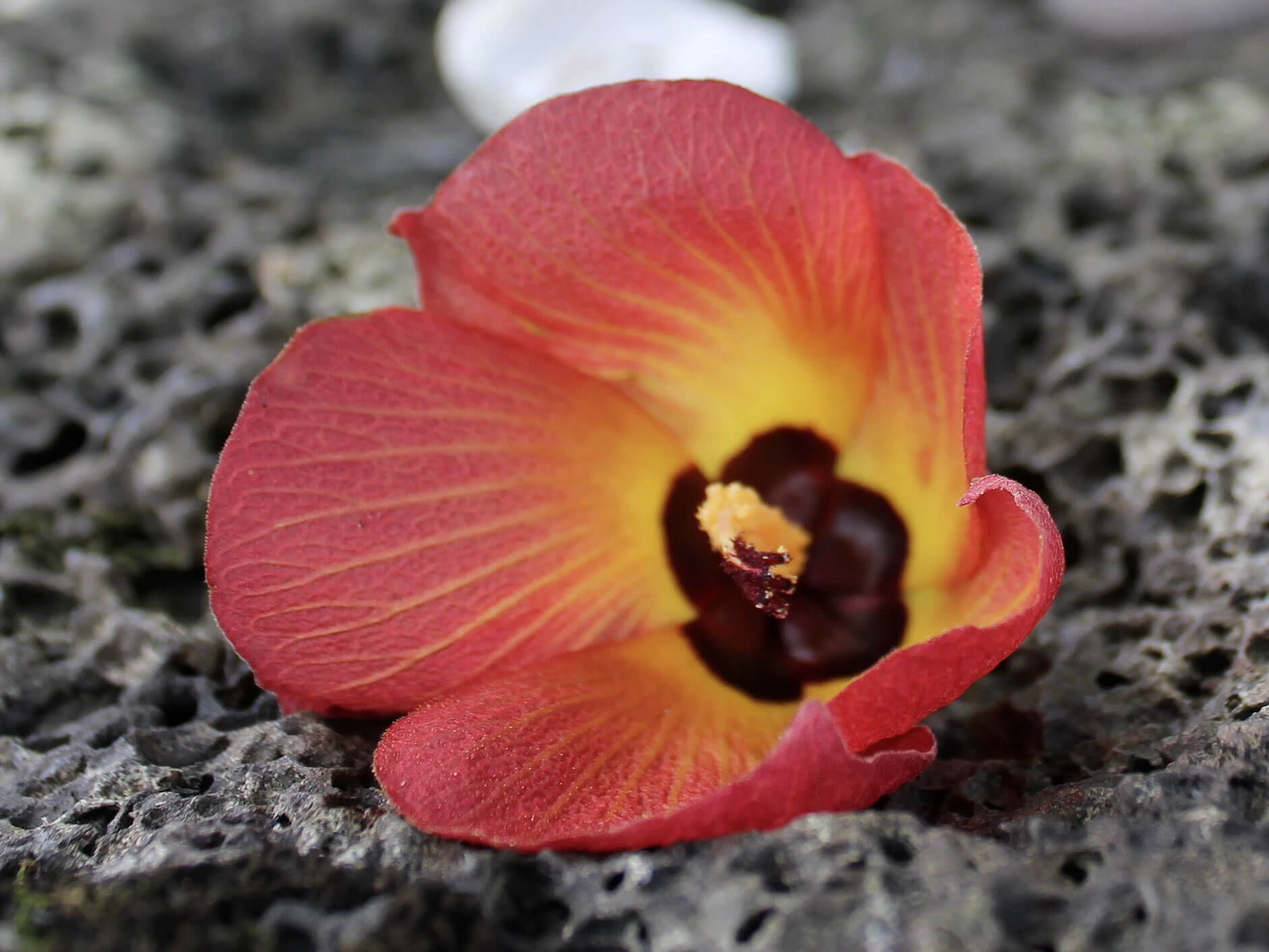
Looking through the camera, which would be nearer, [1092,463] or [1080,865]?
[1080,865]

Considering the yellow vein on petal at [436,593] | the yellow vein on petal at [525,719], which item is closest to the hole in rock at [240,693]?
the yellow vein on petal at [436,593]

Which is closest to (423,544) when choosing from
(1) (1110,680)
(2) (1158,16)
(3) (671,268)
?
(3) (671,268)

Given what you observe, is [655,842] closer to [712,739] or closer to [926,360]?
[712,739]

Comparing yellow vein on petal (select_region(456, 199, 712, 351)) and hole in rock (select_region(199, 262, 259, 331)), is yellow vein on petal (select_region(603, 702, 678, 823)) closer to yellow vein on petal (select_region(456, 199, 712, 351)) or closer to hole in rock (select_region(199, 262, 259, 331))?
yellow vein on petal (select_region(456, 199, 712, 351))

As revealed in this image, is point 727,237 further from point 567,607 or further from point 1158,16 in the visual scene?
→ point 1158,16

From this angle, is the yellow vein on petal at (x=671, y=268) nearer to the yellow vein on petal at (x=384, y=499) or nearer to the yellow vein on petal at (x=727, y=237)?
the yellow vein on petal at (x=727, y=237)

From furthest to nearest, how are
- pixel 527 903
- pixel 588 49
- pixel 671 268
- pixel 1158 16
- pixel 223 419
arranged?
pixel 588 49 → pixel 1158 16 → pixel 223 419 → pixel 671 268 → pixel 527 903

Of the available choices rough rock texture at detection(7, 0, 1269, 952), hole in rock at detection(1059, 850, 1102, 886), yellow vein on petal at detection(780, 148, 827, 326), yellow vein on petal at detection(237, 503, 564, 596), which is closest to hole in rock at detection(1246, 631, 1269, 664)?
rough rock texture at detection(7, 0, 1269, 952)

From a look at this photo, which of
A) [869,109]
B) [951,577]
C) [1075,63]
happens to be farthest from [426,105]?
[951,577]
